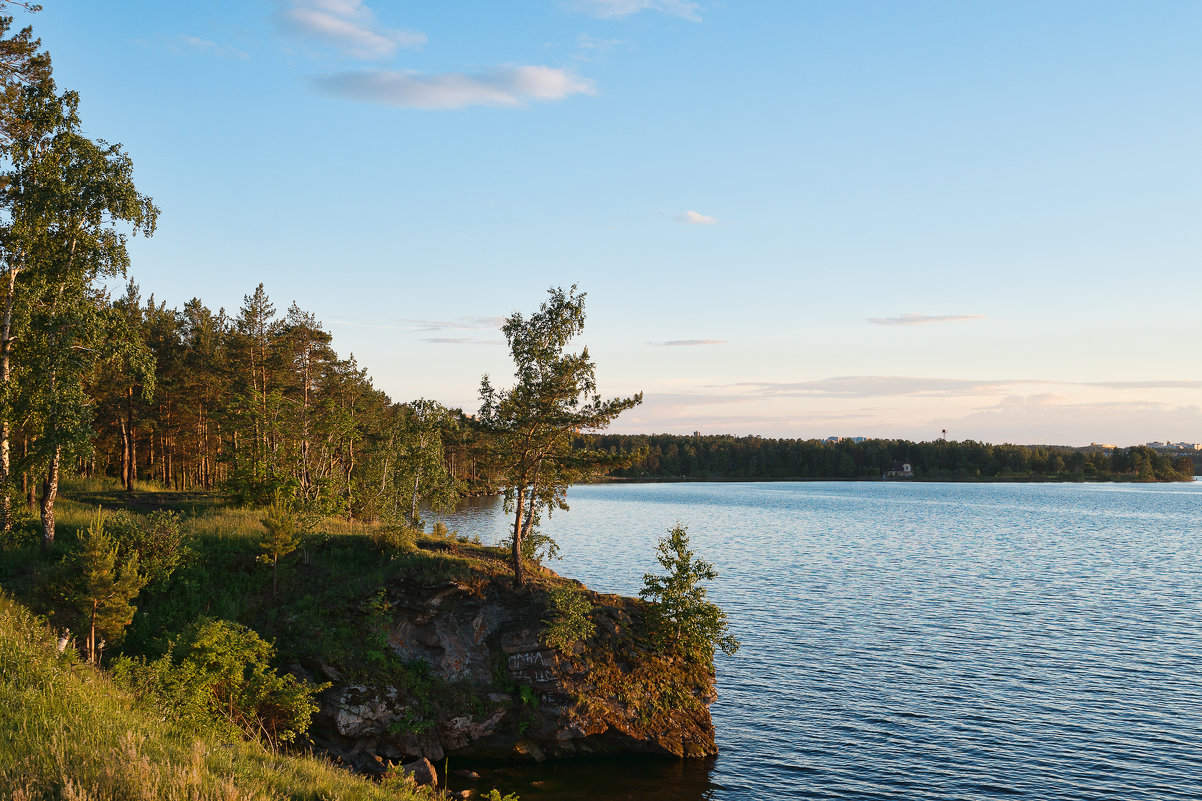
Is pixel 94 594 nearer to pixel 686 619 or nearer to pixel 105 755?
pixel 105 755

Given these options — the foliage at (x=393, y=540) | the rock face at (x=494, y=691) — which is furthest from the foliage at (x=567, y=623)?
the foliage at (x=393, y=540)

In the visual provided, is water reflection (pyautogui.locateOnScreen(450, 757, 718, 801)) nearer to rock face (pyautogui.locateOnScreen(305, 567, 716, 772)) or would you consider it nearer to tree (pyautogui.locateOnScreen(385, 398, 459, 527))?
rock face (pyautogui.locateOnScreen(305, 567, 716, 772))

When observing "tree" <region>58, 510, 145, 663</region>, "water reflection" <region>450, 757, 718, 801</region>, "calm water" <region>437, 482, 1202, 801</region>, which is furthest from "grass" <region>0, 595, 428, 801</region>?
"calm water" <region>437, 482, 1202, 801</region>

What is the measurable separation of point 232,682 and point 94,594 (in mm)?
5801

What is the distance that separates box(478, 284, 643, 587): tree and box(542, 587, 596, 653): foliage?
3723 mm

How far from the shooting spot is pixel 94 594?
25.8 m

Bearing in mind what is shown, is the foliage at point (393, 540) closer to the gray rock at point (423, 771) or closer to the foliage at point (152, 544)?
the foliage at point (152, 544)

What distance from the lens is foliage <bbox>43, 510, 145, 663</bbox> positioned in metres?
25.7

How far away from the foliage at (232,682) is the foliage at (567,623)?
957cm

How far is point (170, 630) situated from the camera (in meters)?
30.0

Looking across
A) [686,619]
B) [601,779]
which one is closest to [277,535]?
[601,779]

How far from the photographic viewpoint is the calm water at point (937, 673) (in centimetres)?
2784

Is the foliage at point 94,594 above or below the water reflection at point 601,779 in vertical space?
above

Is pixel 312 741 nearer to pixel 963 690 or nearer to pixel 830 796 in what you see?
pixel 830 796
